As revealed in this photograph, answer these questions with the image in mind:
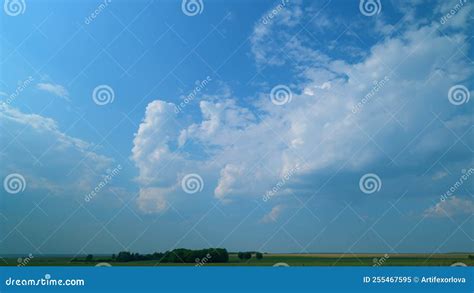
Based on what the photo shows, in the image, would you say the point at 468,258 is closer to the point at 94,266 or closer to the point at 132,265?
the point at 132,265

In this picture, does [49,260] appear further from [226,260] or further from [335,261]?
[335,261]

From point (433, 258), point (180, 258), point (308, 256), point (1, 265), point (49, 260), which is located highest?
point (433, 258)

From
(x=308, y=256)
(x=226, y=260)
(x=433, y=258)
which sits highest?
(x=433, y=258)

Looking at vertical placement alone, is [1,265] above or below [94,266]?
below

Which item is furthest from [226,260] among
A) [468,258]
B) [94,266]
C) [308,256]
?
[468,258]

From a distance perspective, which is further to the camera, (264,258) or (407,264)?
(264,258)
